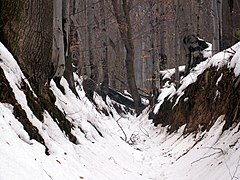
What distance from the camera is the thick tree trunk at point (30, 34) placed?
199 inches

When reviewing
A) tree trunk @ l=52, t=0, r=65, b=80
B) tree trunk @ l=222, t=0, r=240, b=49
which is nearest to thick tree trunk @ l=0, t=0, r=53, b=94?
tree trunk @ l=52, t=0, r=65, b=80

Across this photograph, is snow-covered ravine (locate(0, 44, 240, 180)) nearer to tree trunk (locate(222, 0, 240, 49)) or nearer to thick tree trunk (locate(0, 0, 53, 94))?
thick tree trunk (locate(0, 0, 53, 94))

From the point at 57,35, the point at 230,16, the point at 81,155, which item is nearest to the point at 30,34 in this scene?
the point at 57,35

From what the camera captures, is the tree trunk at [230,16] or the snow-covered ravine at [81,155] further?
the tree trunk at [230,16]

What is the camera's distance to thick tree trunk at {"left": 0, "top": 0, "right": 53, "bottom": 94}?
16.6ft

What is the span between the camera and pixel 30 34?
17.4 ft

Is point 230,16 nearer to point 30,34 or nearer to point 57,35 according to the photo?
point 57,35

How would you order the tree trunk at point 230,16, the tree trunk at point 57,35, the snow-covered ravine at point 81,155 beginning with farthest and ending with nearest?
1. the tree trunk at point 230,16
2. the tree trunk at point 57,35
3. the snow-covered ravine at point 81,155

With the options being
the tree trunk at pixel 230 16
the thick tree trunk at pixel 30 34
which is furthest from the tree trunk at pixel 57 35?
the tree trunk at pixel 230 16

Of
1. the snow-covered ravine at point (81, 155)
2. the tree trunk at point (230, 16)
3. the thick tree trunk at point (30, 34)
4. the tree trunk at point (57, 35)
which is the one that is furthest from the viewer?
the tree trunk at point (230, 16)

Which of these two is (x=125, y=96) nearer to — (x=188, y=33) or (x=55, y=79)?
(x=188, y=33)

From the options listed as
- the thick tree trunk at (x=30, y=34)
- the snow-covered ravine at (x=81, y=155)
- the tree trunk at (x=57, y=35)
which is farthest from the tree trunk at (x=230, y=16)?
the thick tree trunk at (x=30, y=34)

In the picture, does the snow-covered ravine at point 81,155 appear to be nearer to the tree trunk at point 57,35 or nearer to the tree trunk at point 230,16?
the tree trunk at point 57,35

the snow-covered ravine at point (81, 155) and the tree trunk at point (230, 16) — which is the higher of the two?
the tree trunk at point (230, 16)
